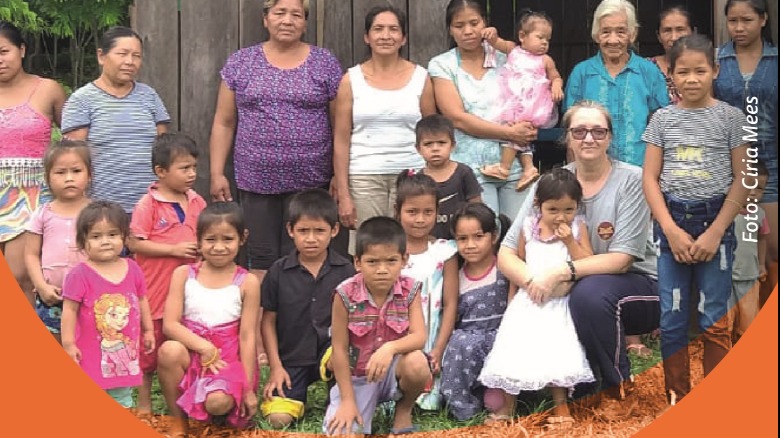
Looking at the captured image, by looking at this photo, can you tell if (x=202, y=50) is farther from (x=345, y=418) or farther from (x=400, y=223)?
(x=345, y=418)

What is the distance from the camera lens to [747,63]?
14.4 ft

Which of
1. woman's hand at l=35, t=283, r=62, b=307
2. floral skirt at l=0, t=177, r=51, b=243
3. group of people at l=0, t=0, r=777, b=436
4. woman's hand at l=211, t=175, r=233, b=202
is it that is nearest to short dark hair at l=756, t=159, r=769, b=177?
group of people at l=0, t=0, r=777, b=436

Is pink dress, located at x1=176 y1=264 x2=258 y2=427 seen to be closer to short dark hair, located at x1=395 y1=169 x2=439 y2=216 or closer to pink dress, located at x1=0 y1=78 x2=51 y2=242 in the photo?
short dark hair, located at x1=395 y1=169 x2=439 y2=216

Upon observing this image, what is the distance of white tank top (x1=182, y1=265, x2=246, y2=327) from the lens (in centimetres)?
414

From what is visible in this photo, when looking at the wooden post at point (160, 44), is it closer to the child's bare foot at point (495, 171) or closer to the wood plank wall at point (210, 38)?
the wood plank wall at point (210, 38)

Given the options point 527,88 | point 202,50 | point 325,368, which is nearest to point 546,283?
point 325,368

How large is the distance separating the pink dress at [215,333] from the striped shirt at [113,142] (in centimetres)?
69

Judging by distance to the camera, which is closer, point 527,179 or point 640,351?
point 527,179

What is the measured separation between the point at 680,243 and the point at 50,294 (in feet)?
7.82

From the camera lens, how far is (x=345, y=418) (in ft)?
13.1

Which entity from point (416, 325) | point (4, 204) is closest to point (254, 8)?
point (4, 204)

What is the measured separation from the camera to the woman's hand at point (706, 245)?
4020 mm

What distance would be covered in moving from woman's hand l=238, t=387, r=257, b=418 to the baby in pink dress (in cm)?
143

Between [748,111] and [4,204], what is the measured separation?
3.08 m
